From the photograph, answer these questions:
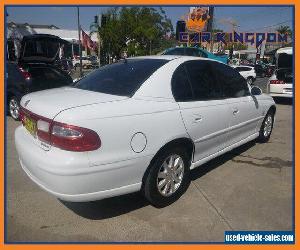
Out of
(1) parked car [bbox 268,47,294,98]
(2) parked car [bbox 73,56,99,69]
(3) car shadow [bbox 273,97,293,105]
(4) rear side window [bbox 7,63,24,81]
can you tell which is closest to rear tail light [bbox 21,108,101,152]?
(4) rear side window [bbox 7,63,24,81]

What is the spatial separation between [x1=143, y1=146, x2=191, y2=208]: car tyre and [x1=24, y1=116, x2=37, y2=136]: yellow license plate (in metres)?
1.22

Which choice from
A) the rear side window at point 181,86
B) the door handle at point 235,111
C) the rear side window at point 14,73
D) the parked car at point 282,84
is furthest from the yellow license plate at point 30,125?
the parked car at point 282,84

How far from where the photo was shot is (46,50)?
11141 mm

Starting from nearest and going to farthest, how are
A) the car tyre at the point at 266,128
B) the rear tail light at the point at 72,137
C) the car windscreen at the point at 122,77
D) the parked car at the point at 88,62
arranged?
the rear tail light at the point at 72,137 < the car windscreen at the point at 122,77 < the car tyre at the point at 266,128 < the parked car at the point at 88,62

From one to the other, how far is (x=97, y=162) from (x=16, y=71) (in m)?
5.93

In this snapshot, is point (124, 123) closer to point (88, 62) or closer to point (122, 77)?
point (122, 77)

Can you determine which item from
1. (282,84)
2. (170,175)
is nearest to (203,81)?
(170,175)

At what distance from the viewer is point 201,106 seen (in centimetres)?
388

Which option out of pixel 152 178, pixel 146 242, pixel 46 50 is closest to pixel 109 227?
pixel 146 242

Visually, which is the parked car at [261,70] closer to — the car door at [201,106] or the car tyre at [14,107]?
the car tyre at [14,107]

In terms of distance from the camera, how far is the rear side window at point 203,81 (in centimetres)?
399

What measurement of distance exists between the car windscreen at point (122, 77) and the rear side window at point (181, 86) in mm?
216

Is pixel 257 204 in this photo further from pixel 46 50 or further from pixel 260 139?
pixel 46 50

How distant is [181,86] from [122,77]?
27.3 inches
